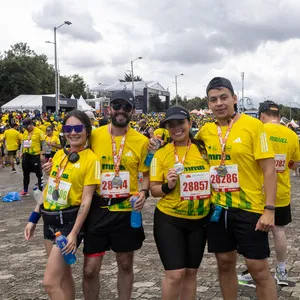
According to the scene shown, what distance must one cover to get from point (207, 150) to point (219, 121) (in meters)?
0.27

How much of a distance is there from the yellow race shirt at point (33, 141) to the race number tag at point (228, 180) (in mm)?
7987

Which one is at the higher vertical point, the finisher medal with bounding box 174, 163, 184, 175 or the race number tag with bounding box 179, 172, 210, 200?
the finisher medal with bounding box 174, 163, 184, 175

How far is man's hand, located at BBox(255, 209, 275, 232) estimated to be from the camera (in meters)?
3.08

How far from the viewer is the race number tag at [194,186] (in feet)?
10.9

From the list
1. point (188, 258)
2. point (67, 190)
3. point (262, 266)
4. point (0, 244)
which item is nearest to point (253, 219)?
point (262, 266)

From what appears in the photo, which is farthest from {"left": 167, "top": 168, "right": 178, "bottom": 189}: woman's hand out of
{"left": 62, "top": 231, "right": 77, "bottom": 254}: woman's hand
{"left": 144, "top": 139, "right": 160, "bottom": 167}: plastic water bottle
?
{"left": 62, "top": 231, "right": 77, "bottom": 254}: woman's hand

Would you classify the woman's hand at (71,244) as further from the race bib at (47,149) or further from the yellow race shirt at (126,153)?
the race bib at (47,149)

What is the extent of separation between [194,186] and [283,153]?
5.45ft

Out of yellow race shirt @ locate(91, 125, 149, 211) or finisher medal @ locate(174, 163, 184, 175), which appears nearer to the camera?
finisher medal @ locate(174, 163, 184, 175)

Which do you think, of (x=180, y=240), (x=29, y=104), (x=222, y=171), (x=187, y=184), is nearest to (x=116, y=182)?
(x=187, y=184)

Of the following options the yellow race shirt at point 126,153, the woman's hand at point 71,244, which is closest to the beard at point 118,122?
the yellow race shirt at point 126,153

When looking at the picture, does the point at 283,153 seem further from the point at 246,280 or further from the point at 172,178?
the point at 172,178

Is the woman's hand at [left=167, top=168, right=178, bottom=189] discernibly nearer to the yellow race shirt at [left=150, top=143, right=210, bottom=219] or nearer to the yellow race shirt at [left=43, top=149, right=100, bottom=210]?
the yellow race shirt at [left=150, top=143, right=210, bottom=219]

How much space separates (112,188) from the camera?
3523 mm
